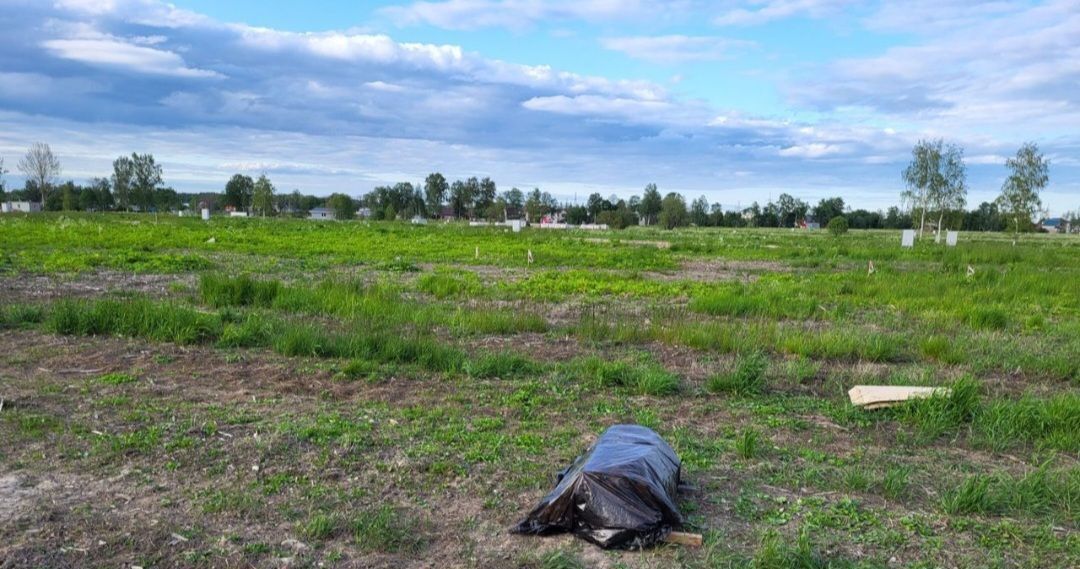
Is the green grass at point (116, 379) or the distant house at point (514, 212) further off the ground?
the distant house at point (514, 212)

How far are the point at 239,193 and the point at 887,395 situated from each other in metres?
109

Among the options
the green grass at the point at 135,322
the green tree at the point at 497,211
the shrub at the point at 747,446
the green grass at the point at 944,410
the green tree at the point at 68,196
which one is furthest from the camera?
the green tree at the point at 497,211

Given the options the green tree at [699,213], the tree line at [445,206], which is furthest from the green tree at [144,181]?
the green tree at [699,213]

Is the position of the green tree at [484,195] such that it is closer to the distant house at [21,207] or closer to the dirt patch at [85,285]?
the distant house at [21,207]

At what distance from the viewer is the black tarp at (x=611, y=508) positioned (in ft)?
11.9

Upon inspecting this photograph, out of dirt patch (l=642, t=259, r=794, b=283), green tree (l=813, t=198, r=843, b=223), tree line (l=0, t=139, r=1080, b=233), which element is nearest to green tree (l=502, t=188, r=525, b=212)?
tree line (l=0, t=139, r=1080, b=233)

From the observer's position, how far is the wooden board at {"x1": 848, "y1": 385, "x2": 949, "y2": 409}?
19.2 ft

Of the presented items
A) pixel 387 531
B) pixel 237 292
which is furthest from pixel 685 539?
pixel 237 292

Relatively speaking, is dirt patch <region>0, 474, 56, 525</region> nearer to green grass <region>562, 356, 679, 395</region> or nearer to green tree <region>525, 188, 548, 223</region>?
green grass <region>562, 356, 679, 395</region>

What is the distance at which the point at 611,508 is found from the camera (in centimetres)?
367

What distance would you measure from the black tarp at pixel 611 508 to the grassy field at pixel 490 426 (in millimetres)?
109

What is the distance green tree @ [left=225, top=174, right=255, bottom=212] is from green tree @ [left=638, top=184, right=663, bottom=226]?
58.4m

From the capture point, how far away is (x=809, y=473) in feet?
14.8

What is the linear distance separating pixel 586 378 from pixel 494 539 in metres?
3.23
